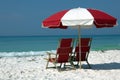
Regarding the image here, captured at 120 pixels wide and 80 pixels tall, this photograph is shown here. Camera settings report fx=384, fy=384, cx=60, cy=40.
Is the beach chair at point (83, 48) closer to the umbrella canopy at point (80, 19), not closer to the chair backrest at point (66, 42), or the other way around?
the chair backrest at point (66, 42)

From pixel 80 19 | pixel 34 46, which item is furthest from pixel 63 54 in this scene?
pixel 34 46

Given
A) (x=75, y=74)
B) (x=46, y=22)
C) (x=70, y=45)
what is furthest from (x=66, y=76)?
(x=46, y=22)

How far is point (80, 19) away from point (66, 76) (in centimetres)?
170

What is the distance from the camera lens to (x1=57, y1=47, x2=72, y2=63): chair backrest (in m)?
11.7

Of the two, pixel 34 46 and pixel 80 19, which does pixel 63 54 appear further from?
pixel 34 46

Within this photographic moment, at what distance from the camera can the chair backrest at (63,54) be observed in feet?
38.3

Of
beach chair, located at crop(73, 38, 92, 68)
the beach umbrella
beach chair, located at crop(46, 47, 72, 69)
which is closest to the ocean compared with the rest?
beach chair, located at crop(73, 38, 92, 68)

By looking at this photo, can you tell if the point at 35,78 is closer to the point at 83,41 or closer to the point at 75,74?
the point at 75,74

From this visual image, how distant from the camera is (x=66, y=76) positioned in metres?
11.0

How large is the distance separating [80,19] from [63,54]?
4.19 feet

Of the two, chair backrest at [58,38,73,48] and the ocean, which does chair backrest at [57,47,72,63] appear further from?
the ocean

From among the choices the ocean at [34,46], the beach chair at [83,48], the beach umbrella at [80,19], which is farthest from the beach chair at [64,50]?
the ocean at [34,46]

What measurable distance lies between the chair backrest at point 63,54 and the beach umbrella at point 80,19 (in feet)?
2.54

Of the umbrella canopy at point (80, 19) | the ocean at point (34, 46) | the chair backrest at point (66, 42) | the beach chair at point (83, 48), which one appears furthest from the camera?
the ocean at point (34, 46)
